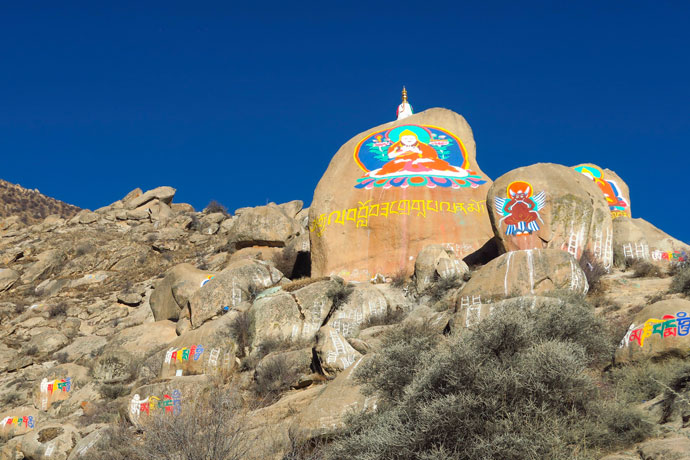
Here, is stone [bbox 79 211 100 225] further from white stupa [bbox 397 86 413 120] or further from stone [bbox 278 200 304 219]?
white stupa [bbox 397 86 413 120]

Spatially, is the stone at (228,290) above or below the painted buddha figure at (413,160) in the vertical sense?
below

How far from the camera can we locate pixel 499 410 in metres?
6.62

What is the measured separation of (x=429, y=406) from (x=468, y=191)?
45.1 ft

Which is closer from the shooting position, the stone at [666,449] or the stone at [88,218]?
the stone at [666,449]

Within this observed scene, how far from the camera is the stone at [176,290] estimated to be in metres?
20.2

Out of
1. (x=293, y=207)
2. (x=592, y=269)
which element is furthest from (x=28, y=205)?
(x=592, y=269)

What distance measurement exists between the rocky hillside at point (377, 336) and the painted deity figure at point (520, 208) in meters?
A: 0.05

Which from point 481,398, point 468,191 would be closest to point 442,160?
point 468,191

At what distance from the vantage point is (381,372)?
8.44 m

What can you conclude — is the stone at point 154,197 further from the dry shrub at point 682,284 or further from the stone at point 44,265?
the dry shrub at point 682,284

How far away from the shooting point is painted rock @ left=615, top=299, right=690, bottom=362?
8773 mm

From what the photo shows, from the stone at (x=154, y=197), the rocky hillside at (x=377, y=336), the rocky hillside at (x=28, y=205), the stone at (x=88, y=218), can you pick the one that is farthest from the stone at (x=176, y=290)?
the rocky hillside at (x=28, y=205)

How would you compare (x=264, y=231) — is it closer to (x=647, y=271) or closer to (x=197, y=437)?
(x=647, y=271)

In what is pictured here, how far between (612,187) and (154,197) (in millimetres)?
29499
